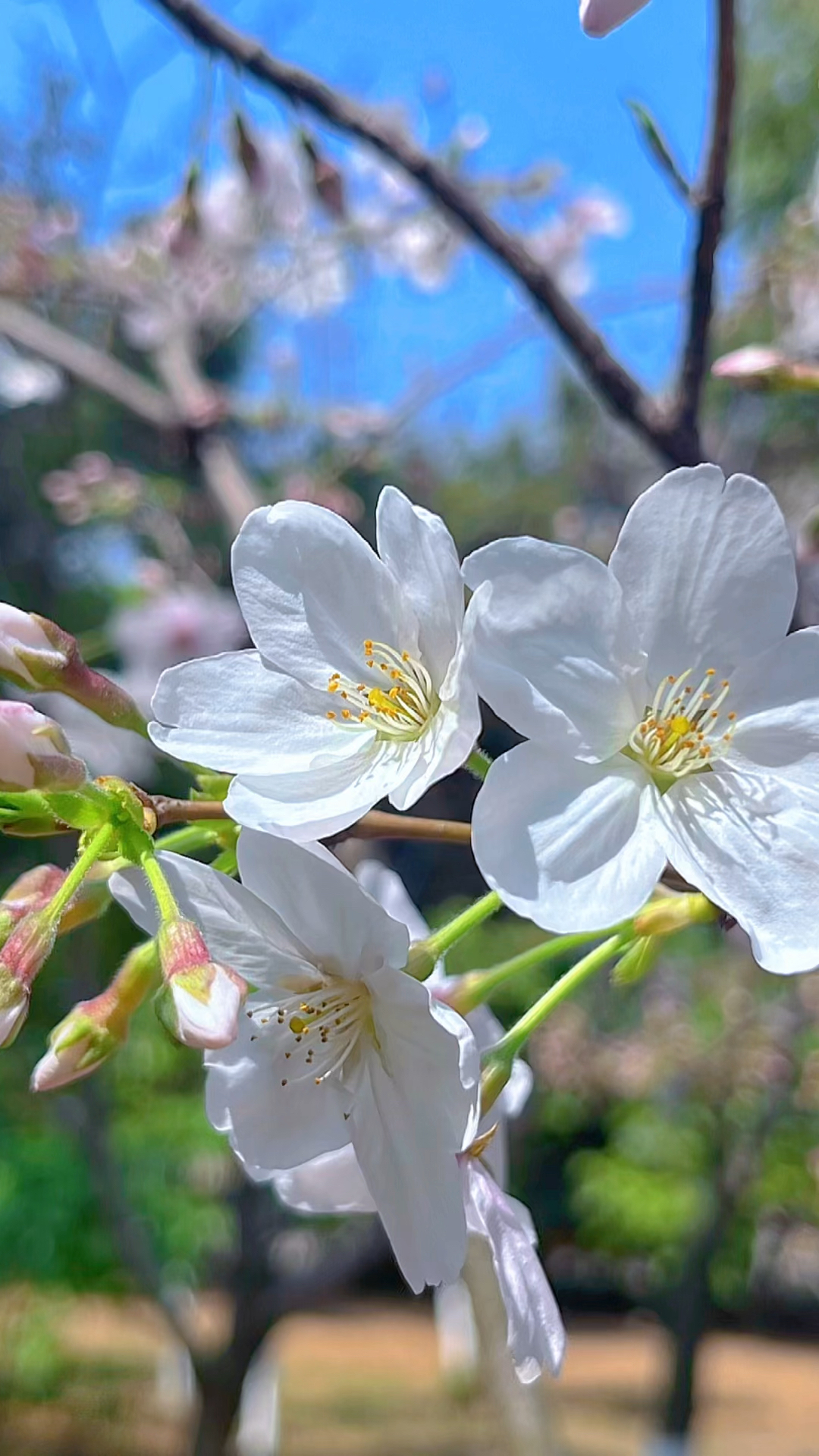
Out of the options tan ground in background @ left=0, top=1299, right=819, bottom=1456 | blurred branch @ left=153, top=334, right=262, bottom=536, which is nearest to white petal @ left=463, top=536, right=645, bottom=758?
blurred branch @ left=153, top=334, right=262, bottom=536

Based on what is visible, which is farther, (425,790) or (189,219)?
(189,219)

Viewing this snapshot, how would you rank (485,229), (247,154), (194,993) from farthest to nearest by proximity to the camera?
(247,154) → (485,229) → (194,993)

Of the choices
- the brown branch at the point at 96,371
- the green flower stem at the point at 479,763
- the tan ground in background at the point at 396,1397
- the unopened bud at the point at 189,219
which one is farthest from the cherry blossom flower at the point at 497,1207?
the tan ground in background at the point at 396,1397

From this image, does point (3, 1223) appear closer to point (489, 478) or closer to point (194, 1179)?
point (194, 1179)

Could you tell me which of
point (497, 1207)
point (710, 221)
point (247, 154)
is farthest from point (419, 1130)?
point (247, 154)

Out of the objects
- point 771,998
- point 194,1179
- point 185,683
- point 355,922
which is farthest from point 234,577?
point 194,1179

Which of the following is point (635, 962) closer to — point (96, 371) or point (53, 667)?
point (53, 667)

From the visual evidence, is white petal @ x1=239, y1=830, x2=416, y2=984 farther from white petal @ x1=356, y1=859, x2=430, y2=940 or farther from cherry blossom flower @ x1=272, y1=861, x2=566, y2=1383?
white petal @ x1=356, y1=859, x2=430, y2=940

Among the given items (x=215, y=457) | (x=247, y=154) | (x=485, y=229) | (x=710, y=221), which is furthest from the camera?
(x=215, y=457)
